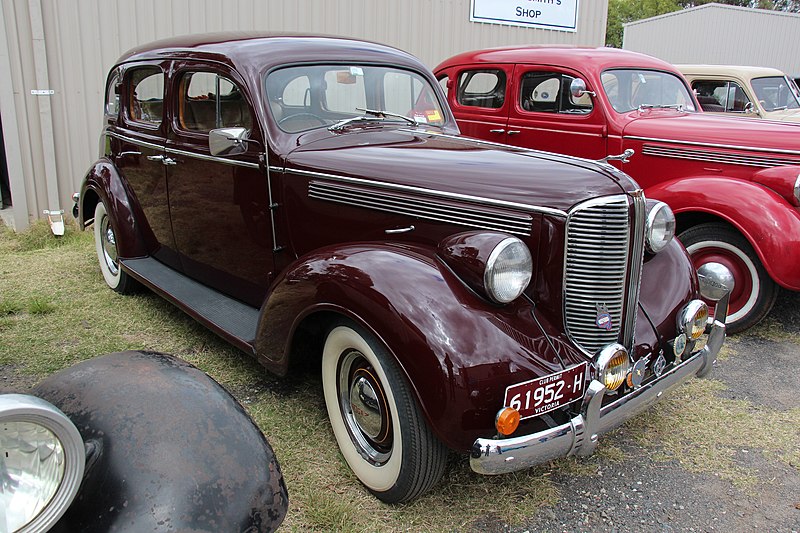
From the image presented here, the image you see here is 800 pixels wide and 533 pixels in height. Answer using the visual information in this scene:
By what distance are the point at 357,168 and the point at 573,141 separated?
122 inches

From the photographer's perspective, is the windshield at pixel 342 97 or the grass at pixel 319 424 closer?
the grass at pixel 319 424

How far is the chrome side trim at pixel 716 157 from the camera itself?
4383mm

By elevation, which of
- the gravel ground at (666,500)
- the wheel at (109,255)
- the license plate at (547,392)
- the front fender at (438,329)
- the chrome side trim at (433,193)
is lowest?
the gravel ground at (666,500)

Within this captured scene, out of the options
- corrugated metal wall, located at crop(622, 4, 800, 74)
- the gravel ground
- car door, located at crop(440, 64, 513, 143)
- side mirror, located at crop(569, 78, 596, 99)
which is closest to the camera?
the gravel ground

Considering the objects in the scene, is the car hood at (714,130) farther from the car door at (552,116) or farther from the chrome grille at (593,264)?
the chrome grille at (593,264)

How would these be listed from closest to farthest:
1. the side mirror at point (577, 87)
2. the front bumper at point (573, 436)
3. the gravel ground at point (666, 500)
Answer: the front bumper at point (573, 436), the gravel ground at point (666, 500), the side mirror at point (577, 87)

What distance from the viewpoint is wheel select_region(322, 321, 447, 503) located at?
2234 millimetres

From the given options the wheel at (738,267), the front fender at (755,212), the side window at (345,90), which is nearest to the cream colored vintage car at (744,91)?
the front fender at (755,212)

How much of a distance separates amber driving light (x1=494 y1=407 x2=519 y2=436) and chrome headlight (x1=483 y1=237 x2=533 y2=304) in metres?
0.40

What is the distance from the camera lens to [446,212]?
8.43ft

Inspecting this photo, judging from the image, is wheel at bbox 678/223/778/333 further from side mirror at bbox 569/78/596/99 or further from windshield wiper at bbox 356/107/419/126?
windshield wiper at bbox 356/107/419/126

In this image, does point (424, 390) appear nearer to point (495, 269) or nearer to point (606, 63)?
point (495, 269)

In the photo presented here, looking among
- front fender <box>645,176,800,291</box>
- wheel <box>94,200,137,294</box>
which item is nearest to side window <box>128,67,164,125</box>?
wheel <box>94,200,137,294</box>

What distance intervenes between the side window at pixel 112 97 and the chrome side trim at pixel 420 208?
2.42m
